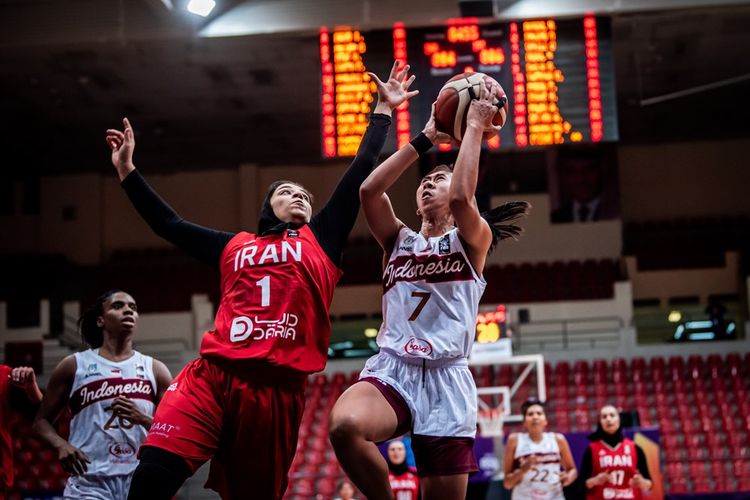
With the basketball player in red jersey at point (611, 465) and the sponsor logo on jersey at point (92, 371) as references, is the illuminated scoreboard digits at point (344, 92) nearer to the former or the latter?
the basketball player in red jersey at point (611, 465)

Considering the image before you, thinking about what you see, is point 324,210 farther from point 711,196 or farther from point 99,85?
point 711,196

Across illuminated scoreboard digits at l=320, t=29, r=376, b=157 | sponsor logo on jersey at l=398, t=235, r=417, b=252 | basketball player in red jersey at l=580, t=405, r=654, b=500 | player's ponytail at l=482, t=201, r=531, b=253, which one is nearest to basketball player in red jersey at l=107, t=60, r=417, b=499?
sponsor logo on jersey at l=398, t=235, r=417, b=252

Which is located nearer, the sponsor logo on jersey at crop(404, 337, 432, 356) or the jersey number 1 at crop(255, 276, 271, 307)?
the jersey number 1 at crop(255, 276, 271, 307)

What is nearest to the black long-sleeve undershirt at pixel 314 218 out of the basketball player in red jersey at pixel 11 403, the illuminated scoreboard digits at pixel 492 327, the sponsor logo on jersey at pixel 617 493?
the basketball player in red jersey at pixel 11 403

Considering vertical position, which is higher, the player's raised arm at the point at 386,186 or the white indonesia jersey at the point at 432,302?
the player's raised arm at the point at 386,186

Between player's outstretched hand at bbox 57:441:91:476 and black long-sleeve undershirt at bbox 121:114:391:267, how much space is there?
58.2 inches

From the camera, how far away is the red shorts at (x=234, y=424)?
12.8 ft

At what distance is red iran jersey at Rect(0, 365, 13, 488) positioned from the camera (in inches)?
219

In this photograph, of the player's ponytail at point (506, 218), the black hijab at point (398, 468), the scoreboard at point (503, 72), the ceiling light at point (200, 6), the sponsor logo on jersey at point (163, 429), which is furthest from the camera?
the ceiling light at point (200, 6)

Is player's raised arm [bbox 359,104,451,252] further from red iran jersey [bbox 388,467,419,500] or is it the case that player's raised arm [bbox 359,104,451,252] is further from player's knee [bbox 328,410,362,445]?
red iran jersey [bbox 388,467,419,500]

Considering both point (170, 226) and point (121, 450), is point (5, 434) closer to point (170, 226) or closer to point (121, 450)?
point (121, 450)

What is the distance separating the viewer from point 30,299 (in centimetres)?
2014

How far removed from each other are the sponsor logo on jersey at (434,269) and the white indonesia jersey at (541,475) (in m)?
4.98

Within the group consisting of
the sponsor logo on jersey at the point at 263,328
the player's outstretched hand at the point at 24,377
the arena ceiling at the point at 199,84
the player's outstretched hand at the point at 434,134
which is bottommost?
the player's outstretched hand at the point at 24,377
